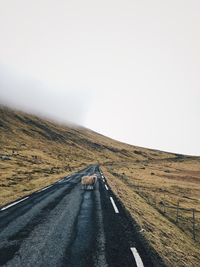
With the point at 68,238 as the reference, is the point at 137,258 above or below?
above

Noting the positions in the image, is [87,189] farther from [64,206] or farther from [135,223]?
[135,223]

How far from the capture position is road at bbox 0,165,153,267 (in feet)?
25.1

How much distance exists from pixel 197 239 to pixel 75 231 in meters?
11.8

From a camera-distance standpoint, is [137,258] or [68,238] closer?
[137,258]

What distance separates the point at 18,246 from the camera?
8.71m

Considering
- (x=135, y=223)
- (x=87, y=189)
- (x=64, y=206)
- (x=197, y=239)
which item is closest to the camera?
(x=135, y=223)

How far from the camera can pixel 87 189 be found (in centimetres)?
2623

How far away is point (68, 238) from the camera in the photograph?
381 inches

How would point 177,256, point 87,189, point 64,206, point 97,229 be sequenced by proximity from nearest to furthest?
point 177,256 → point 97,229 → point 64,206 → point 87,189

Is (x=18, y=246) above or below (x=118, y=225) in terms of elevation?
below

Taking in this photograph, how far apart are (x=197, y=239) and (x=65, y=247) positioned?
44.0 ft

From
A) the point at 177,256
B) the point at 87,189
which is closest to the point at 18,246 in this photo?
the point at 177,256

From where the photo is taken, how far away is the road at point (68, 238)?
7.65 metres

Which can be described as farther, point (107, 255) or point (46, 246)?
point (46, 246)
